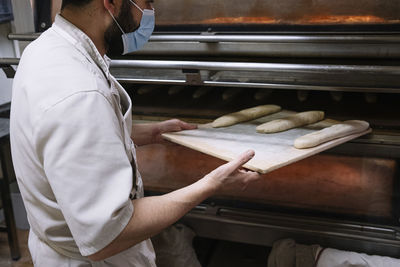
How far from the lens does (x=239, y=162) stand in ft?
4.80

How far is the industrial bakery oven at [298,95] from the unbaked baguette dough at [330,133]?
0.21 feet

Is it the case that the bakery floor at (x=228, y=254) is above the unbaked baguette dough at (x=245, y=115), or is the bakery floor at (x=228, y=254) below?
below

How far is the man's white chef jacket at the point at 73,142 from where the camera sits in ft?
3.52

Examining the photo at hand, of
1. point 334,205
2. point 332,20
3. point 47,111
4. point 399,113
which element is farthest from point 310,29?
point 47,111

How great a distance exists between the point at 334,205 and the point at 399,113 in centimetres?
54

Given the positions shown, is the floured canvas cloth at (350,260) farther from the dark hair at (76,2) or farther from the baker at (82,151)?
the dark hair at (76,2)

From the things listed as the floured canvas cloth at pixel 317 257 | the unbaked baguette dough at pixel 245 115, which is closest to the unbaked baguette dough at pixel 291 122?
the unbaked baguette dough at pixel 245 115

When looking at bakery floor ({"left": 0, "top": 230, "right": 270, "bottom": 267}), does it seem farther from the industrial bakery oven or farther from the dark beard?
the dark beard

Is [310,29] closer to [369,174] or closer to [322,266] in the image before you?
[369,174]

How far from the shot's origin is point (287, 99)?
7.71 ft

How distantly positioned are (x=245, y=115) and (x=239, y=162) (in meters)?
0.60

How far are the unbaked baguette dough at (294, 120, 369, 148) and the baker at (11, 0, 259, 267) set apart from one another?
0.31 metres

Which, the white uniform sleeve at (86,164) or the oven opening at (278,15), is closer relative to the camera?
the white uniform sleeve at (86,164)

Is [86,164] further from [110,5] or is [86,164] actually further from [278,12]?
[278,12]
